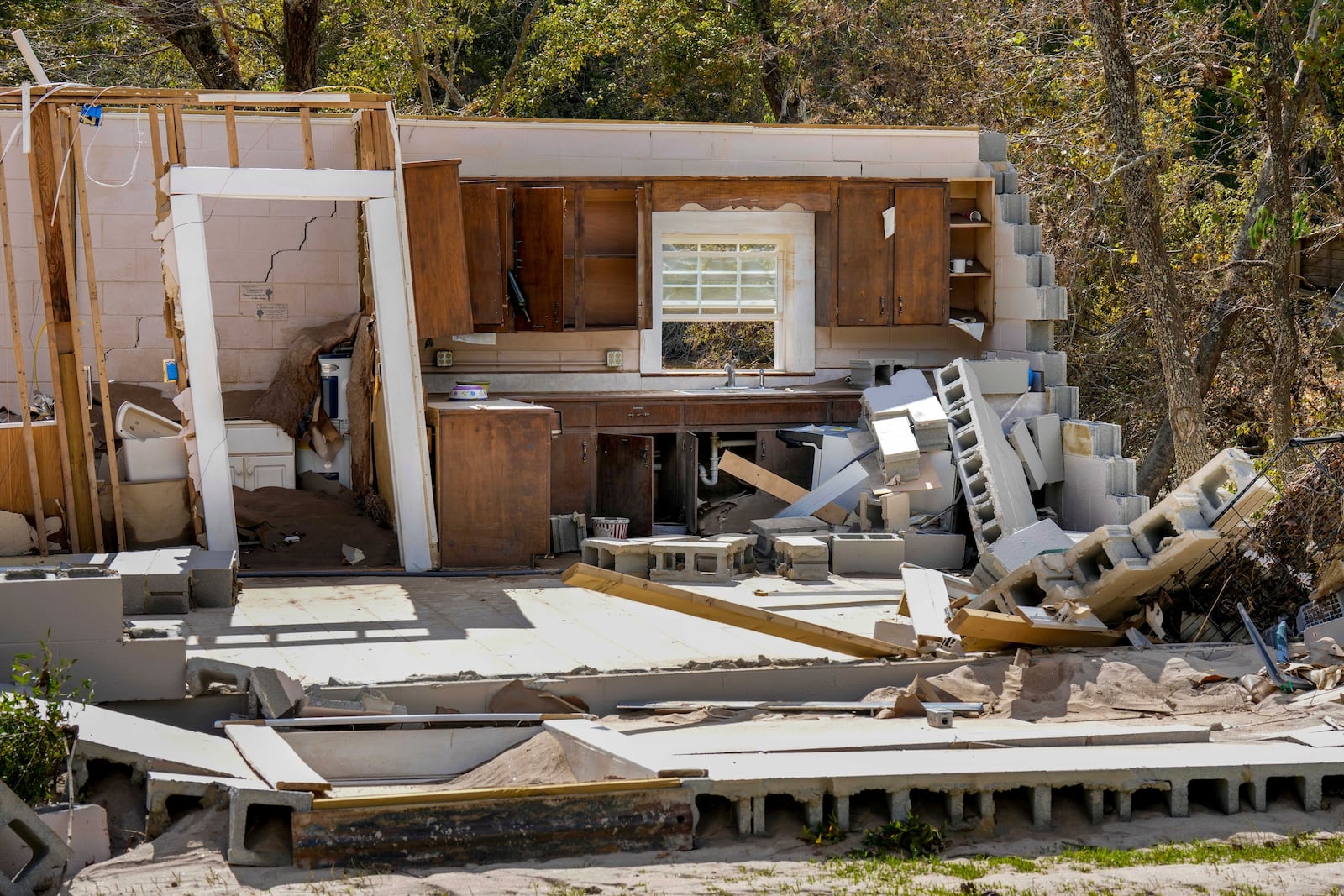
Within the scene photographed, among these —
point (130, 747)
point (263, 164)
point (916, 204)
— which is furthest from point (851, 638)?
point (263, 164)

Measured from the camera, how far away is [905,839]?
18.0ft

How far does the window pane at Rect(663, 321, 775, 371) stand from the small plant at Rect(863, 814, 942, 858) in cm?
1620

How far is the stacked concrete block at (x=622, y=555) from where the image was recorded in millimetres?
10031

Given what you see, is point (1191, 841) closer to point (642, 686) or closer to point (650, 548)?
point (642, 686)

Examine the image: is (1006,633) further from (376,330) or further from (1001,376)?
(376,330)

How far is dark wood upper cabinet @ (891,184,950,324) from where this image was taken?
1283 cm

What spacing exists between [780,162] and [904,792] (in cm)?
830

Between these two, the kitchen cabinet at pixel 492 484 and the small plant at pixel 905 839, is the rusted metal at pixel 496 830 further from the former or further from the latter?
the kitchen cabinet at pixel 492 484

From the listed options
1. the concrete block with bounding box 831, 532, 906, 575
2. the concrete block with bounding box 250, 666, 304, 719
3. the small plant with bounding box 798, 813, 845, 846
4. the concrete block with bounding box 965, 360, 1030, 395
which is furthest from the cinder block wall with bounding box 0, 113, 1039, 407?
the small plant with bounding box 798, 813, 845, 846

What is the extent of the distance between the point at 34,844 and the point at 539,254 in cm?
777

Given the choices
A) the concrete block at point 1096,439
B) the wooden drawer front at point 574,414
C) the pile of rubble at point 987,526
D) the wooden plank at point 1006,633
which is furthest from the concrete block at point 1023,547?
the wooden drawer front at point 574,414

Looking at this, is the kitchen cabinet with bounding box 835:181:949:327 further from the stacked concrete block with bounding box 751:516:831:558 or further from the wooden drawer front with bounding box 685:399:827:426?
the stacked concrete block with bounding box 751:516:831:558

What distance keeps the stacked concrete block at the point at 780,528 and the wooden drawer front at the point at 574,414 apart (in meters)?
1.70

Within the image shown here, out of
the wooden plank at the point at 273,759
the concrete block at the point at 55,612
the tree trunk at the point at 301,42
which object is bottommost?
the wooden plank at the point at 273,759
